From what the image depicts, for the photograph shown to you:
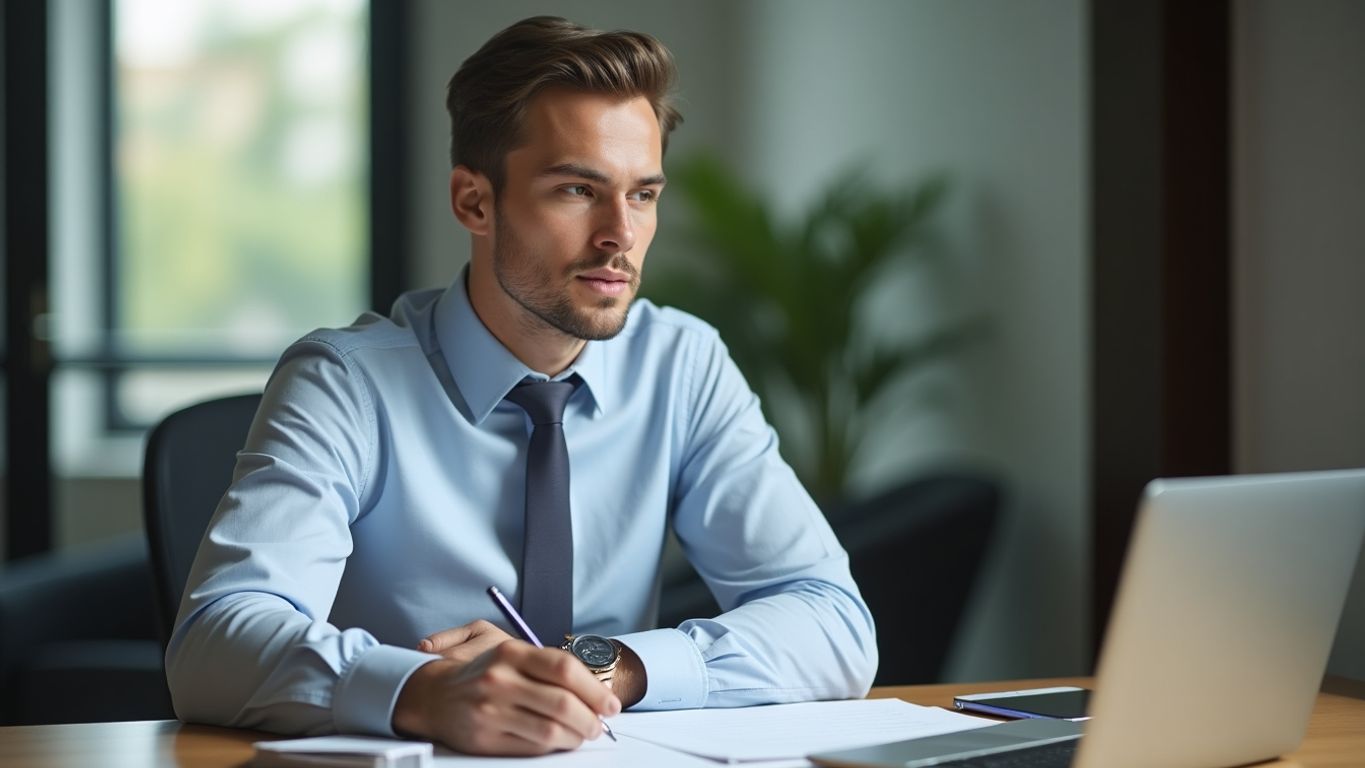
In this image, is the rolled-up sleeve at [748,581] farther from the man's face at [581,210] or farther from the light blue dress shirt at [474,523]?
the man's face at [581,210]

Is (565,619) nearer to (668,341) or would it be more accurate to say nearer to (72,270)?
(668,341)

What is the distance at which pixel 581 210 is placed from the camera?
5.39 feet

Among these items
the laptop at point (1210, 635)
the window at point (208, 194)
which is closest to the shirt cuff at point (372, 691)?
the laptop at point (1210, 635)

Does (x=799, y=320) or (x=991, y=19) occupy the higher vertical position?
(x=991, y=19)

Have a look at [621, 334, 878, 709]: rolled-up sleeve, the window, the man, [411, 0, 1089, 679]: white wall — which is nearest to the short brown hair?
the man

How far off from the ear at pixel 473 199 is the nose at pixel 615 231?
0.53 feet

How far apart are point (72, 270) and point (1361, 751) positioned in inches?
191

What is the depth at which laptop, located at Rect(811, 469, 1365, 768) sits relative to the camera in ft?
3.09

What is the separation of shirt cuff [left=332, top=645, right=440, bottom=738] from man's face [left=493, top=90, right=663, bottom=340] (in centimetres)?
54

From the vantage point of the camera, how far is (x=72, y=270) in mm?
5129

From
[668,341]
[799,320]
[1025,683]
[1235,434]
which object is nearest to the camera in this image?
[1025,683]

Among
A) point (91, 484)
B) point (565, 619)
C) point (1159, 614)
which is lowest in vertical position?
point (91, 484)

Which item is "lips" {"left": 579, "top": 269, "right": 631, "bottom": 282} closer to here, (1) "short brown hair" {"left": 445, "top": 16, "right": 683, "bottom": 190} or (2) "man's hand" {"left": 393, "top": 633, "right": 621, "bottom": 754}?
(1) "short brown hair" {"left": 445, "top": 16, "right": 683, "bottom": 190}

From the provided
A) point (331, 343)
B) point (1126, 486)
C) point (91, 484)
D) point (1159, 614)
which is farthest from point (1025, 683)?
point (91, 484)
